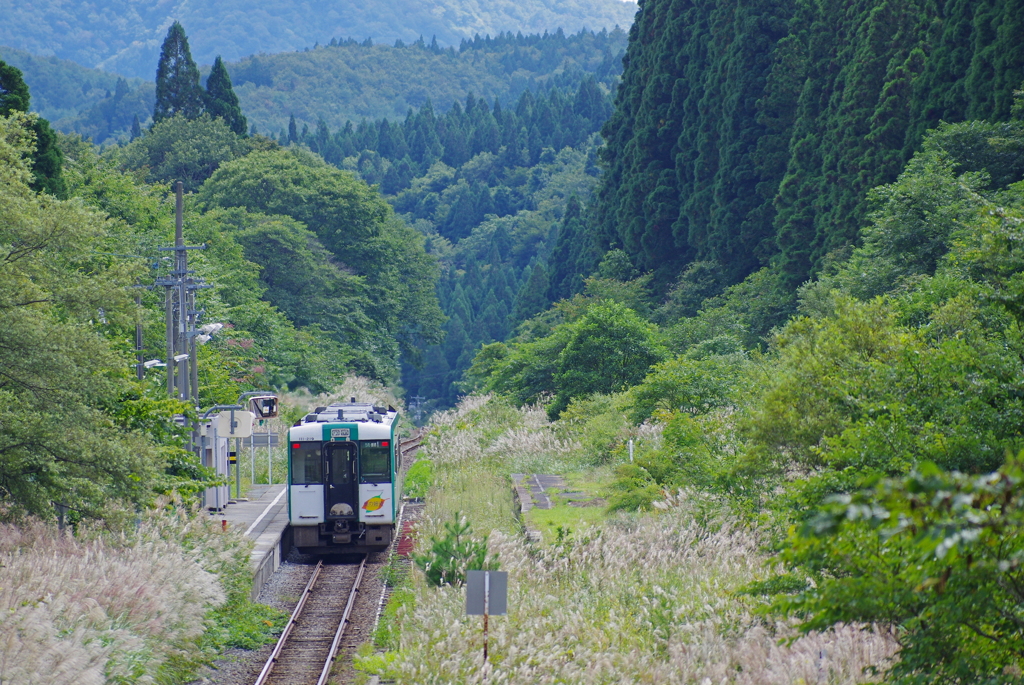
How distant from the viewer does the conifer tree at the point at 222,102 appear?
80.9 meters

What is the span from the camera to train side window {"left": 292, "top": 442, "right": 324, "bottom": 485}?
784 inches

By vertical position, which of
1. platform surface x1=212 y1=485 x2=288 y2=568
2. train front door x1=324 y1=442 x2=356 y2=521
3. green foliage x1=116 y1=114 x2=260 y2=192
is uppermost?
green foliage x1=116 y1=114 x2=260 y2=192

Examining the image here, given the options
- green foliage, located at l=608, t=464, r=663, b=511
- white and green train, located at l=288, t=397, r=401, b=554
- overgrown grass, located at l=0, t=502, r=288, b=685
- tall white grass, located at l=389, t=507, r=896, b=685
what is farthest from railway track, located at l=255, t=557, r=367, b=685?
green foliage, located at l=608, t=464, r=663, b=511

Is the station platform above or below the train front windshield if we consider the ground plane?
below

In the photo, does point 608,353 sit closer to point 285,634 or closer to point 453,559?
point 453,559

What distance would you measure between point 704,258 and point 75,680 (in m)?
43.7

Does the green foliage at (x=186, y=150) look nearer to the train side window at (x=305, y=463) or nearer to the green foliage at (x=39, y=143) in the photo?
the green foliage at (x=39, y=143)

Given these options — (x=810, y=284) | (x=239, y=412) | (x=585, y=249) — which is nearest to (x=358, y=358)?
(x=585, y=249)

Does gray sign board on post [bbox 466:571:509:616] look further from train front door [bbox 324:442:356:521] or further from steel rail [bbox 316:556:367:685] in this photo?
train front door [bbox 324:442:356:521]

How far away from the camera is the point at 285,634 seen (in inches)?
591

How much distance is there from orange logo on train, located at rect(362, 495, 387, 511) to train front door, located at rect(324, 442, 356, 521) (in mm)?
231

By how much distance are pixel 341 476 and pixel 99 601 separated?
7492mm

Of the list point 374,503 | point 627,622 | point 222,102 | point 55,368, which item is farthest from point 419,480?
point 222,102

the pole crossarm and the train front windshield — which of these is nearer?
the train front windshield
